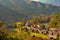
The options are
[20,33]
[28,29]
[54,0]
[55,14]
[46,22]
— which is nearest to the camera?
[20,33]

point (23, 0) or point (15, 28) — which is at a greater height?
point (23, 0)

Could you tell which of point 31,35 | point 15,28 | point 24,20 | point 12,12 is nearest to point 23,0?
point 12,12

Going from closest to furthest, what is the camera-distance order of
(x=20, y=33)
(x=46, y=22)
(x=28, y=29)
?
1. (x=20, y=33)
2. (x=28, y=29)
3. (x=46, y=22)

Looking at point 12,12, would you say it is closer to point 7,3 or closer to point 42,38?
point 7,3

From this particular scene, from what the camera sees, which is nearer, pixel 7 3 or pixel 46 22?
pixel 46 22

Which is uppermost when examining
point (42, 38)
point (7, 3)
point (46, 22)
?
point (7, 3)

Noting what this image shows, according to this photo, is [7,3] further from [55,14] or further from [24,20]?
[55,14]
